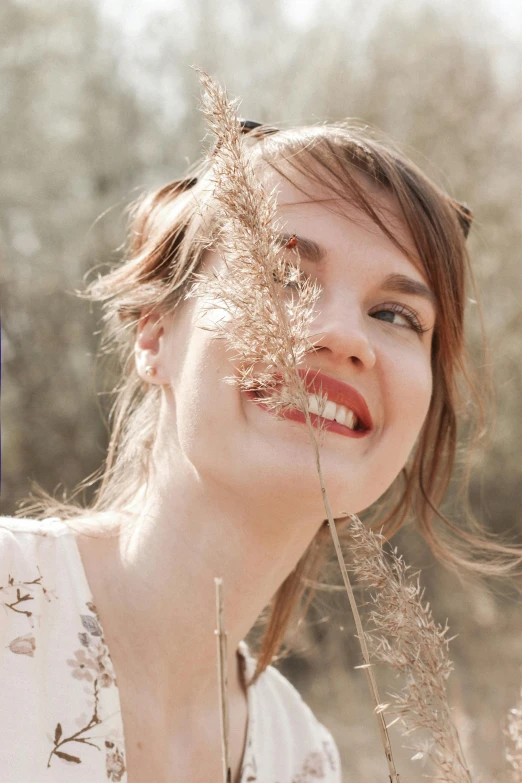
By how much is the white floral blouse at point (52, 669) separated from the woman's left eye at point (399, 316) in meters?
0.79

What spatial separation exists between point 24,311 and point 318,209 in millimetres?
5064

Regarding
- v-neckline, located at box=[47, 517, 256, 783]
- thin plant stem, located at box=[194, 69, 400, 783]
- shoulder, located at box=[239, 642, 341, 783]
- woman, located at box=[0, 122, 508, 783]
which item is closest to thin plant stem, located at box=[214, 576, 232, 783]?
thin plant stem, located at box=[194, 69, 400, 783]

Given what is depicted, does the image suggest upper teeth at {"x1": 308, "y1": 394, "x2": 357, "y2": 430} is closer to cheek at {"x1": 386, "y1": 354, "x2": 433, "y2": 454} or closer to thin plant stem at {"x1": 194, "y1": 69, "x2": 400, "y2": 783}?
cheek at {"x1": 386, "y1": 354, "x2": 433, "y2": 454}

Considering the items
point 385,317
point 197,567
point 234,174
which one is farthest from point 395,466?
point 234,174

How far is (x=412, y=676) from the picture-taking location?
0.70 meters

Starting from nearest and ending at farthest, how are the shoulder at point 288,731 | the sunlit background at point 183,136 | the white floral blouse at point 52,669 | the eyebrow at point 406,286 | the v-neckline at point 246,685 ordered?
the white floral blouse at point 52,669, the v-neckline at point 246,685, the eyebrow at point 406,286, the shoulder at point 288,731, the sunlit background at point 183,136

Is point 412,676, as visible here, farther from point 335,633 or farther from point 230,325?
point 335,633

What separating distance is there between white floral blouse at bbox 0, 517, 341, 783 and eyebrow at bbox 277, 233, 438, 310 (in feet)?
2.46

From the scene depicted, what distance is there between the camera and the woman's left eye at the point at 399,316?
1.63 m

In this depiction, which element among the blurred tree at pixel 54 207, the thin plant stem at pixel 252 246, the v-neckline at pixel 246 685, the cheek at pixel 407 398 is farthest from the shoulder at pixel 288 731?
the blurred tree at pixel 54 207

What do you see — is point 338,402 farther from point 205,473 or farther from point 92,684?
point 92,684

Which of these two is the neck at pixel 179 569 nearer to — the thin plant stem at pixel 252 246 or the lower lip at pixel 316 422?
the lower lip at pixel 316 422

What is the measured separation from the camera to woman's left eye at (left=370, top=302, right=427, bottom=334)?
64.1 inches

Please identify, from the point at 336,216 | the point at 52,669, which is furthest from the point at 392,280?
the point at 52,669
